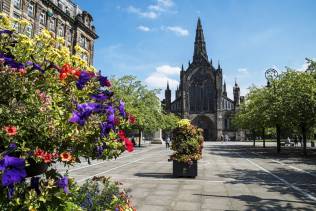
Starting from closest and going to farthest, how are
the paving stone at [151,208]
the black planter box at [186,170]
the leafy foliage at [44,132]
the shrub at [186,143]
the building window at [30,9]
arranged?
1. the leafy foliage at [44,132]
2. the paving stone at [151,208]
3. the black planter box at [186,170]
4. the shrub at [186,143]
5. the building window at [30,9]

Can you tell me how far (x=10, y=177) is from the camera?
7.37 feet

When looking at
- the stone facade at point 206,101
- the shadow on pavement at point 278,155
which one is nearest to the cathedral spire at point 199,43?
the stone facade at point 206,101

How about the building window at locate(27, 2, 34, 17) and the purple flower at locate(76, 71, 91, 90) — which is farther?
the building window at locate(27, 2, 34, 17)

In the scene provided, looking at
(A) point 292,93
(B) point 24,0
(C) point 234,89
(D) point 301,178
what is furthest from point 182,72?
(D) point 301,178

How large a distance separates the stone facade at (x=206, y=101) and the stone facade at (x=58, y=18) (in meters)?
42.5

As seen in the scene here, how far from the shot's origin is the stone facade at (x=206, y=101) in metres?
87.6

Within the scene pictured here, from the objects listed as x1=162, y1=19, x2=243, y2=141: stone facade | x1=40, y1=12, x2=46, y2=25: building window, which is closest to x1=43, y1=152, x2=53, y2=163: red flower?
x1=40, y1=12, x2=46, y2=25: building window

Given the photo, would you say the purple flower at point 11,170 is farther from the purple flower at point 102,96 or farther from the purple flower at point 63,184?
the purple flower at point 102,96

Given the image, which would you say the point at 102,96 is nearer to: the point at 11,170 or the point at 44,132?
the point at 44,132

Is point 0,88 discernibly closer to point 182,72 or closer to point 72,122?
point 72,122

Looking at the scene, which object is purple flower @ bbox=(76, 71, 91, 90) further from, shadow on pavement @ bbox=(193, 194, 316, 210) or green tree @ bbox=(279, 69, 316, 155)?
green tree @ bbox=(279, 69, 316, 155)

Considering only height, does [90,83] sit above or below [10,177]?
above

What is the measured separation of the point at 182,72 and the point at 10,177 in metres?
90.9

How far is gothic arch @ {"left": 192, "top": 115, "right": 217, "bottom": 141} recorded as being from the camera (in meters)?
87.7
